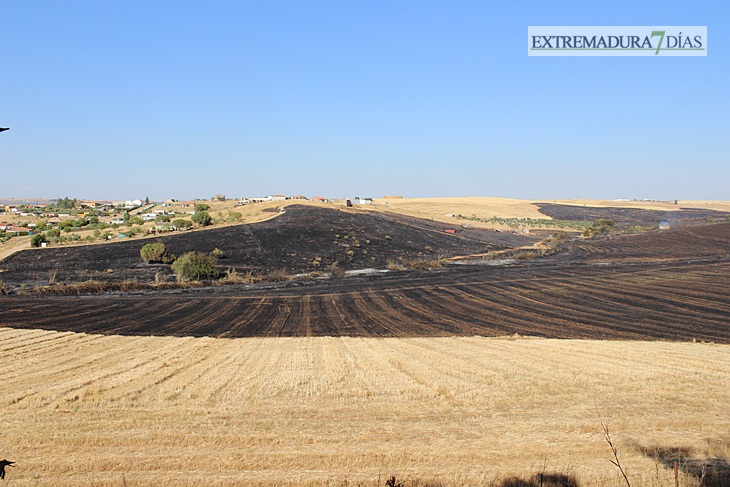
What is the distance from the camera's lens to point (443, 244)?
64125 millimetres

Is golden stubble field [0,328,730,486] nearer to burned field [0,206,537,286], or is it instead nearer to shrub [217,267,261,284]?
shrub [217,267,261,284]

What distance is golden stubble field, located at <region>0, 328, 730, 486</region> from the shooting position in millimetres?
8219

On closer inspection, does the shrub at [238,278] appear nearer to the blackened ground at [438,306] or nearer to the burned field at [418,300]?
the blackened ground at [438,306]

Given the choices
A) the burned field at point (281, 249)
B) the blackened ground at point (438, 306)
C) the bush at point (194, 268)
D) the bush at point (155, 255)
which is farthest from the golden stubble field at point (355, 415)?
the bush at point (155, 255)

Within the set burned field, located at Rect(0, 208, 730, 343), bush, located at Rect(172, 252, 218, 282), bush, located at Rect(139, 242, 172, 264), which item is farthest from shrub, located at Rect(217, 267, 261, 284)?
bush, located at Rect(139, 242, 172, 264)

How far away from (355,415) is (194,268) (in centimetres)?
3242

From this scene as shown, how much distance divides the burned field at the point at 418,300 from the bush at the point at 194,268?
141 inches

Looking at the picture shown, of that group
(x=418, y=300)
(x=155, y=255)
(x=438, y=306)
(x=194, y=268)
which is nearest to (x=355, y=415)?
(x=438, y=306)

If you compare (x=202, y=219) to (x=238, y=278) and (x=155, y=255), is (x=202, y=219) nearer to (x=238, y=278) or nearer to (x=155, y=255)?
(x=155, y=255)

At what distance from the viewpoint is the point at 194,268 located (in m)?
40.3

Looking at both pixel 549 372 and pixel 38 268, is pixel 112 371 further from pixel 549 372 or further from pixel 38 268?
pixel 38 268

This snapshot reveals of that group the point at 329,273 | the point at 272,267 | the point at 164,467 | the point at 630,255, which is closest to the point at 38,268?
the point at 272,267

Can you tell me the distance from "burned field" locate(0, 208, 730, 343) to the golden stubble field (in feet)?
20.5

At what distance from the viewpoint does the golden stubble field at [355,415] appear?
822 cm
